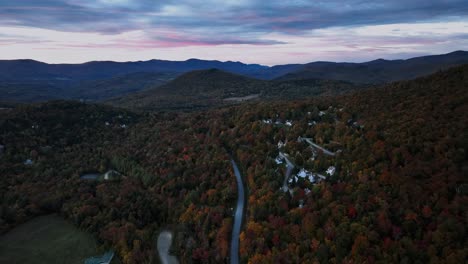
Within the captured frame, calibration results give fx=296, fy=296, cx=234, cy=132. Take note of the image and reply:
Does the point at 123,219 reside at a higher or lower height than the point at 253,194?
lower

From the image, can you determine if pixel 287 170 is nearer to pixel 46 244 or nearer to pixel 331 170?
pixel 331 170

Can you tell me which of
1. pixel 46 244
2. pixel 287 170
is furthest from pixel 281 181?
pixel 46 244

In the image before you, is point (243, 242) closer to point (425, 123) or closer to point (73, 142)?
point (425, 123)

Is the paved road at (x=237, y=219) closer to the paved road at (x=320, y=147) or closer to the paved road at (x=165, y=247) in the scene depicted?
the paved road at (x=165, y=247)

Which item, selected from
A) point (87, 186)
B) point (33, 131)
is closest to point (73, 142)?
point (33, 131)

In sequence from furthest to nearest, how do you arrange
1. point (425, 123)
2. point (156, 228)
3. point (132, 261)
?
point (156, 228)
point (425, 123)
point (132, 261)

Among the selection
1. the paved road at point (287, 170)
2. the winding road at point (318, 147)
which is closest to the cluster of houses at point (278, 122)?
the winding road at point (318, 147)
